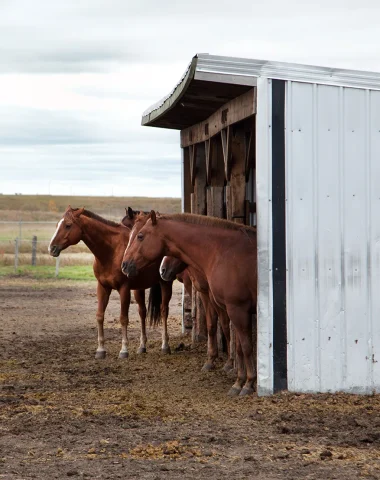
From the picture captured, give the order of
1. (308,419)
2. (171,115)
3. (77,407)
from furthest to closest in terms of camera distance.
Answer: (171,115) → (77,407) → (308,419)

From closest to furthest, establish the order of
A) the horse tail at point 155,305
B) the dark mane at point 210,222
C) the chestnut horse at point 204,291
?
1. the dark mane at point 210,222
2. the chestnut horse at point 204,291
3. the horse tail at point 155,305

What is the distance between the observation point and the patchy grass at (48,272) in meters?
24.8

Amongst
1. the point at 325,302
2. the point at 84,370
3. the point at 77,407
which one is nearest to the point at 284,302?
the point at 325,302

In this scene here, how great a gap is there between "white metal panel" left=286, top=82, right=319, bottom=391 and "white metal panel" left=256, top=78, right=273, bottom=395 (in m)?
0.20

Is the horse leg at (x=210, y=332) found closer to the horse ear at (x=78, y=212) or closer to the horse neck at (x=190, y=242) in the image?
the horse neck at (x=190, y=242)

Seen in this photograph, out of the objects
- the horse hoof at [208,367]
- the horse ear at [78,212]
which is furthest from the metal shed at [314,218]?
the horse ear at [78,212]

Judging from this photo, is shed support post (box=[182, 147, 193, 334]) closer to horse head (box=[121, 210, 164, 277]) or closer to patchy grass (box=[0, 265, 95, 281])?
horse head (box=[121, 210, 164, 277])

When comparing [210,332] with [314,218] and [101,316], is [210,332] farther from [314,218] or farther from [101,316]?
[314,218]

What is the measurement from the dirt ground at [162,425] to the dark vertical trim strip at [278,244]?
33cm

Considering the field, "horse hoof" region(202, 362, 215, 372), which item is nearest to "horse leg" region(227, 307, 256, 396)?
"horse hoof" region(202, 362, 215, 372)

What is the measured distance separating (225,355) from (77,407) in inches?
148

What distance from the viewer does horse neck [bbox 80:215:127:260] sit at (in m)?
11.1

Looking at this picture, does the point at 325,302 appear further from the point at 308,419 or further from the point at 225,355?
the point at 225,355

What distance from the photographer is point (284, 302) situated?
772 cm
